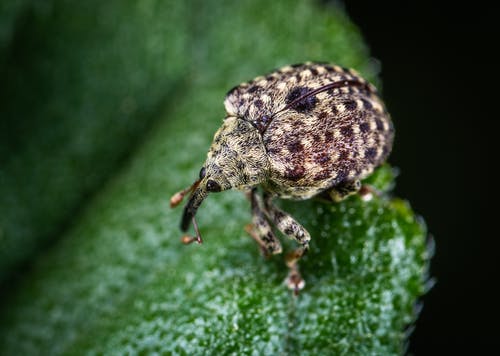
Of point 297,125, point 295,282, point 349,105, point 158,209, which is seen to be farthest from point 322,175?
point 158,209

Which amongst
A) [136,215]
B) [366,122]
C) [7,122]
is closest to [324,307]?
[366,122]

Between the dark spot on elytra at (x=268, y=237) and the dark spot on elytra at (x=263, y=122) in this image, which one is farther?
the dark spot on elytra at (x=263, y=122)

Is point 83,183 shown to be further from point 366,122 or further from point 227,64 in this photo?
point 366,122

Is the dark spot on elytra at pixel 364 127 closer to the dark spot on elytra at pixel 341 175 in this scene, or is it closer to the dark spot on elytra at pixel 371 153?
the dark spot on elytra at pixel 371 153

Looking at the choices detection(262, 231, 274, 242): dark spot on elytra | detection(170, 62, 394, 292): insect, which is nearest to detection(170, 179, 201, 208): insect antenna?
detection(170, 62, 394, 292): insect

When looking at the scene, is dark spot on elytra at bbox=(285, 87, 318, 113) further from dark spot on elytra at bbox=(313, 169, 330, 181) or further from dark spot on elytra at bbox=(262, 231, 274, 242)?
dark spot on elytra at bbox=(262, 231, 274, 242)

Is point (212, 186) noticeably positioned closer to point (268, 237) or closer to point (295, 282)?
point (268, 237)

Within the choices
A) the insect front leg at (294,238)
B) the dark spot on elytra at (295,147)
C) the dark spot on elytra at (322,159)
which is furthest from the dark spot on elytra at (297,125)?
the insect front leg at (294,238)
